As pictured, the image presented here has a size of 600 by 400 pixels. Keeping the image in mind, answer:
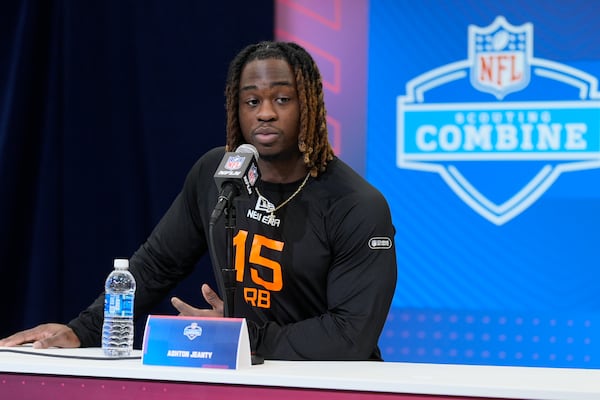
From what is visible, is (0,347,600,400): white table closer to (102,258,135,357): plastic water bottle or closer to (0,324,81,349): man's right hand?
(102,258,135,357): plastic water bottle

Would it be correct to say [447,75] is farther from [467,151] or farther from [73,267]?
[73,267]

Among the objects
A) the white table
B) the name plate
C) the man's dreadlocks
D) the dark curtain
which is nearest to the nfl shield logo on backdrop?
the dark curtain

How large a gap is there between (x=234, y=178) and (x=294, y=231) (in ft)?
2.18

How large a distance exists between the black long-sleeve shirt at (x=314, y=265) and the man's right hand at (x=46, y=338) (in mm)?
43

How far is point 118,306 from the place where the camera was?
2367mm

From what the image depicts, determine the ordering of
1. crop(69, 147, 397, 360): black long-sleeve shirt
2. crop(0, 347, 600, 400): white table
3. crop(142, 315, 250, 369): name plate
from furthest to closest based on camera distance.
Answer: crop(69, 147, 397, 360): black long-sleeve shirt → crop(142, 315, 250, 369): name plate → crop(0, 347, 600, 400): white table

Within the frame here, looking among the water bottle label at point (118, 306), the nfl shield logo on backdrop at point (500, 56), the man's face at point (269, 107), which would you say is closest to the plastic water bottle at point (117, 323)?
the water bottle label at point (118, 306)

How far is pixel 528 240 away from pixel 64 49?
2411 mm

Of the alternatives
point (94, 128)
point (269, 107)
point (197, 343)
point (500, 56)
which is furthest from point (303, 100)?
point (94, 128)

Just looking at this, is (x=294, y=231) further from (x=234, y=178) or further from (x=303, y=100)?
(x=234, y=178)

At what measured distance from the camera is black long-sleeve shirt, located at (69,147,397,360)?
2.48 m

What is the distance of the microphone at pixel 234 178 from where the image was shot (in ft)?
6.69

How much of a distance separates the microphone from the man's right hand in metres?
0.75

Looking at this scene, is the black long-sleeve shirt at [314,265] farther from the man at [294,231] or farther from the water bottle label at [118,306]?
the water bottle label at [118,306]
